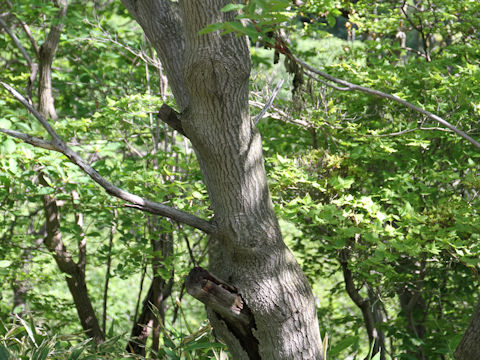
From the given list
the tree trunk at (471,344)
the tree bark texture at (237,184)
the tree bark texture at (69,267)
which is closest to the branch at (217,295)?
the tree bark texture at (237,184)

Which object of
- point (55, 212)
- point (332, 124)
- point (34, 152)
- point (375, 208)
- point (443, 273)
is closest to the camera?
point (375, 208)

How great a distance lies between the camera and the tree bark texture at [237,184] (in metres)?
2.10

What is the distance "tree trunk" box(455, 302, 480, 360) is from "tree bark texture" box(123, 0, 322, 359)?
3.67ft

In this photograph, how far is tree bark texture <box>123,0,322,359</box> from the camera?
2.10 meters

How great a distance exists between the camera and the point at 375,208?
309 cm

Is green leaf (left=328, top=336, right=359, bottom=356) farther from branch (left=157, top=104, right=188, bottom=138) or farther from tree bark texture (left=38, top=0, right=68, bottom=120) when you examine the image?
tree bark texture (left=38, top=0, right=68, bottom=120)

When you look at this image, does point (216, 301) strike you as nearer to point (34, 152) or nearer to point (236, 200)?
point (236, 200)

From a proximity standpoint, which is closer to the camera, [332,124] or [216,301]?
[216,301]

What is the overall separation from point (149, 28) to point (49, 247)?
316cm

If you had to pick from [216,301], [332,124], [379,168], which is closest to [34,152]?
[216,301]

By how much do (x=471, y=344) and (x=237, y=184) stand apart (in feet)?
5.99

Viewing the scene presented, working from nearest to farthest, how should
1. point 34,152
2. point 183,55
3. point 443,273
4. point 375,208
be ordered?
1. point 183,55
2. point 375,208
3. point 34,152
4. point 443,273

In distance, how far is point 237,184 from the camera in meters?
2.23

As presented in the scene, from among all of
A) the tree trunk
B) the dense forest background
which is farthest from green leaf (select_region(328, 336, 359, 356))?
the tree trunk
